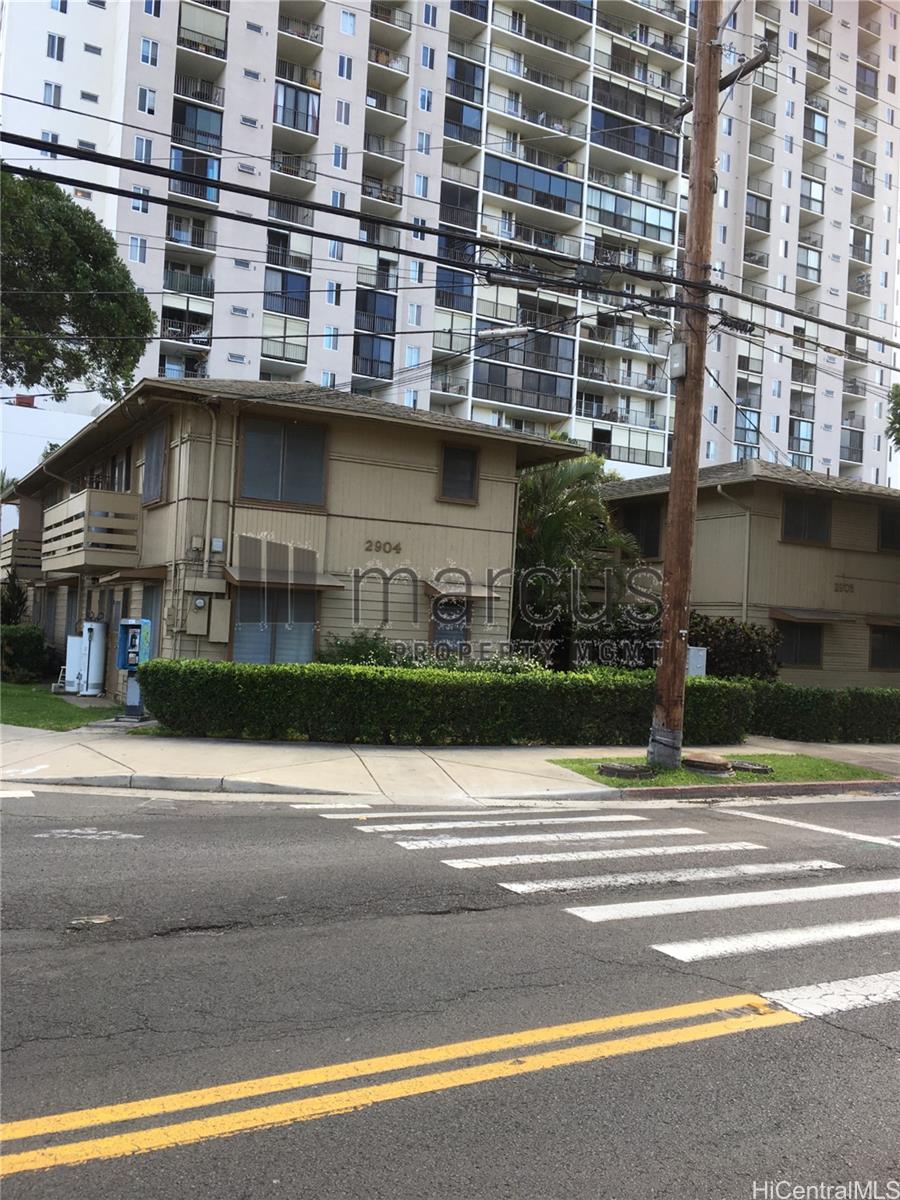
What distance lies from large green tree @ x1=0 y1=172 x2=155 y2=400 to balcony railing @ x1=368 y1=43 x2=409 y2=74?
37.8m

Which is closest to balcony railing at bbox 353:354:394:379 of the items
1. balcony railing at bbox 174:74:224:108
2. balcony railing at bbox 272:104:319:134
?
balcony railing at bbox 272:104:319:134

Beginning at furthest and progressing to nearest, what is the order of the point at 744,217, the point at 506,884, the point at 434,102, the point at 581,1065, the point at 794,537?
the point at 744,217, the point at 434,102, the point at 794,537, the point at 506,884, the point at 581,1065

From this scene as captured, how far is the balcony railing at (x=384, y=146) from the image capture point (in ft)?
178

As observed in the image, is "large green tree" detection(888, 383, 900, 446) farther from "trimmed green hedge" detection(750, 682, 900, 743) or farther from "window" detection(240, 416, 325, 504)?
"window" detection(240, 416, 325, 504)

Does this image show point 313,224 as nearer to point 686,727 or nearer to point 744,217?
point 744,217

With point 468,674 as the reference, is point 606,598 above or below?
above

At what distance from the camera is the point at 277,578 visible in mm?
17766

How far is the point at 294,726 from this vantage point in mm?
14672

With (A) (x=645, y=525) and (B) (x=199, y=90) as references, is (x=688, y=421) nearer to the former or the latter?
(A) (x=645, y=525)

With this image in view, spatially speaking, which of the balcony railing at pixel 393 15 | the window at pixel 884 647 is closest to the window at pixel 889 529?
the window at pixel 884 647

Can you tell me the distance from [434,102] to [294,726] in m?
51.0

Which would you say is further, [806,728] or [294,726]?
[806,728]

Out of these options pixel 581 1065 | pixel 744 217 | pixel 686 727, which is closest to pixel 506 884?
pixel 581 1065

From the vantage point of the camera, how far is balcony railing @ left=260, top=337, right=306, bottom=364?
1964 inches
